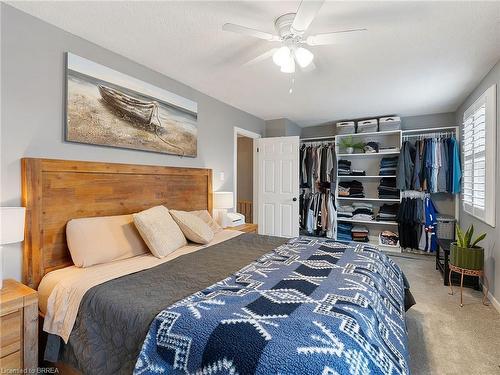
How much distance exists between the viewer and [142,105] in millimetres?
2541

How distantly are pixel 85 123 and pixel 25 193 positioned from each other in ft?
2.22

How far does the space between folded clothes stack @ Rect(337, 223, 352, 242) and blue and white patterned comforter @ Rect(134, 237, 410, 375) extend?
3.37m

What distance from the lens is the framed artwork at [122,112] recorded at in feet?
6.72

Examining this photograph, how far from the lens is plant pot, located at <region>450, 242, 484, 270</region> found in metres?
2.65

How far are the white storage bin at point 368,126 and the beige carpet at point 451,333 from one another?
2573mm

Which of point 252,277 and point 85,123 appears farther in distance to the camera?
point 85,123

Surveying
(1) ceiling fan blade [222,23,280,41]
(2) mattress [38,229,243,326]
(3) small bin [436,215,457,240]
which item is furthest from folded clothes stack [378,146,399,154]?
(2) mattress [38,229,243,326]

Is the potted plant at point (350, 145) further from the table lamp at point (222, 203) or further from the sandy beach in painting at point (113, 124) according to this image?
the sandy beach in painting at point (113, 124)

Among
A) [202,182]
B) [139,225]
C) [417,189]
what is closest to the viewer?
[139,225]

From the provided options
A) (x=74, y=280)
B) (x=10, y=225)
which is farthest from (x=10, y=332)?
(x=10, y=225)

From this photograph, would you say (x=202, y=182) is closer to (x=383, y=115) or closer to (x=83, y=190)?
(x=83, y=190)

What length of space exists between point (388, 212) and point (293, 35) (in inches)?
146

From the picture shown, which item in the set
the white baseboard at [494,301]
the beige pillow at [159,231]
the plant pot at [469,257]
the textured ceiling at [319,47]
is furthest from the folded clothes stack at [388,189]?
the beige pillow at [159,231]

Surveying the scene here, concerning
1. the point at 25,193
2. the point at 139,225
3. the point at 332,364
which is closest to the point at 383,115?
the point at 139,225
